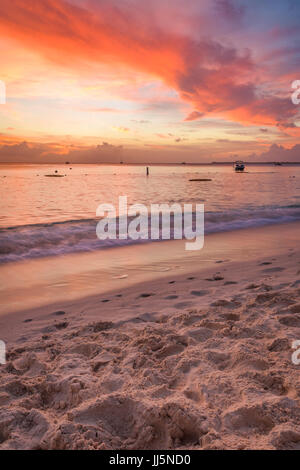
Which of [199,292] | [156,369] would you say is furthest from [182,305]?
[156,369]

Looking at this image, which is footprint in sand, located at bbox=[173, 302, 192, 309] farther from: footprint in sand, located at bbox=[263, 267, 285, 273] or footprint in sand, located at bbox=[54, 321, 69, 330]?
footprint in sand, located at bbox=[263, 267, 285, 273]

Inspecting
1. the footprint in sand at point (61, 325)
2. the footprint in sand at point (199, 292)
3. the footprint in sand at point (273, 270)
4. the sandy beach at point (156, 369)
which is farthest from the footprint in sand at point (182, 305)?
the footprint in sand at point (273, 270)

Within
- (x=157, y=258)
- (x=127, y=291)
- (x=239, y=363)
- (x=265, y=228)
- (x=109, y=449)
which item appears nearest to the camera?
(x=109, y=449)

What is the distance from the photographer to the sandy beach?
2334 millimetres

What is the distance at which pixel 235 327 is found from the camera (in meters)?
3.94

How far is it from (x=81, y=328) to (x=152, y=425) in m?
2.09

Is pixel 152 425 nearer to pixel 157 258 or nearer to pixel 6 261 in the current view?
pixel 157 258

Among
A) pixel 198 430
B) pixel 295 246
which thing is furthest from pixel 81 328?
pixel 295 246

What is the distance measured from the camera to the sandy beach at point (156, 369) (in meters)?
2.33

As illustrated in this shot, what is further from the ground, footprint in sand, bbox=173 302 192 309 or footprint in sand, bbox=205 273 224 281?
footprint in sand, bbox=205 273 224 281

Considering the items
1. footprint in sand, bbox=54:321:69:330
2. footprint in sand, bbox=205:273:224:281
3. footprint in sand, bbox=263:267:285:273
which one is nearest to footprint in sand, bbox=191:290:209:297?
footprint in sand, bbox=205:273:224:281

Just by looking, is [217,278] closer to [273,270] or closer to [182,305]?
[273,270]

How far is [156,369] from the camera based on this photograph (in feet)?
10.2
